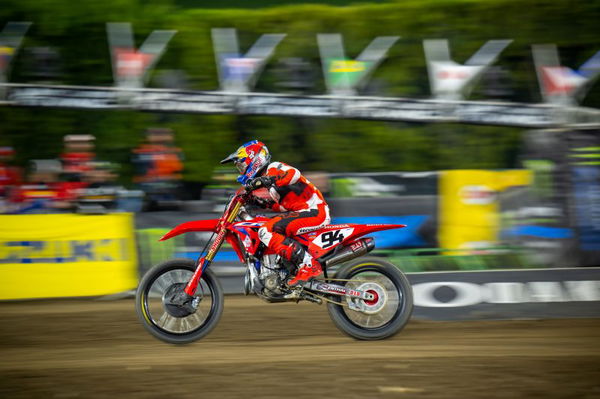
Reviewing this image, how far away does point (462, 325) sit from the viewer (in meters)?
8.07

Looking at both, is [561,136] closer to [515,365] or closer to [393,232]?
[393,232]

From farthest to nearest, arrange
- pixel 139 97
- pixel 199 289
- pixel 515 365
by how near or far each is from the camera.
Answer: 1. pixel 139 97
2. pixel 199 289
3. pixel 515 365

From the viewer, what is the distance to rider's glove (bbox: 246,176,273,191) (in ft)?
21.8

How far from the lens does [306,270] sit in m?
6.93

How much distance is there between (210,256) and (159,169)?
5.04 meters

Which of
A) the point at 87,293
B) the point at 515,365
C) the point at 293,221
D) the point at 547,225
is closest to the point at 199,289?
the point at 293,221

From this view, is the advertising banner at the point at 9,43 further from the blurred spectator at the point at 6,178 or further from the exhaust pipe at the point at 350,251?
the exhaust pipe at the point at 350,251

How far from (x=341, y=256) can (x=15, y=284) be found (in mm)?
5354

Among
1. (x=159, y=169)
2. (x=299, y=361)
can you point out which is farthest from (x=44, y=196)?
(x=299, y=361)

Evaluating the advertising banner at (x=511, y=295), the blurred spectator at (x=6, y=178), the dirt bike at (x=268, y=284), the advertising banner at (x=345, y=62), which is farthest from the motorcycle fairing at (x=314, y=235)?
the advertising banner at (x=345, y=62)

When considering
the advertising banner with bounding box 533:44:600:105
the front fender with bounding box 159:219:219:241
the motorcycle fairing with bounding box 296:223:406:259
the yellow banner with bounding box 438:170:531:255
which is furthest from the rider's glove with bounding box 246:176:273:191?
the advertising banner with bounding box 533:44:600:105

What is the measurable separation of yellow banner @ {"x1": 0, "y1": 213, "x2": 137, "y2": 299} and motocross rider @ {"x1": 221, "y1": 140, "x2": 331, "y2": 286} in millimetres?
3979

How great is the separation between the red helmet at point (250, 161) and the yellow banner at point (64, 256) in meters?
4.04

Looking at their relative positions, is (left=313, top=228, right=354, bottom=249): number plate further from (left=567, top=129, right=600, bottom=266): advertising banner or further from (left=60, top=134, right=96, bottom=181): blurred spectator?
(left=60, top=134, right=96, bottom=181): blurred spectator
